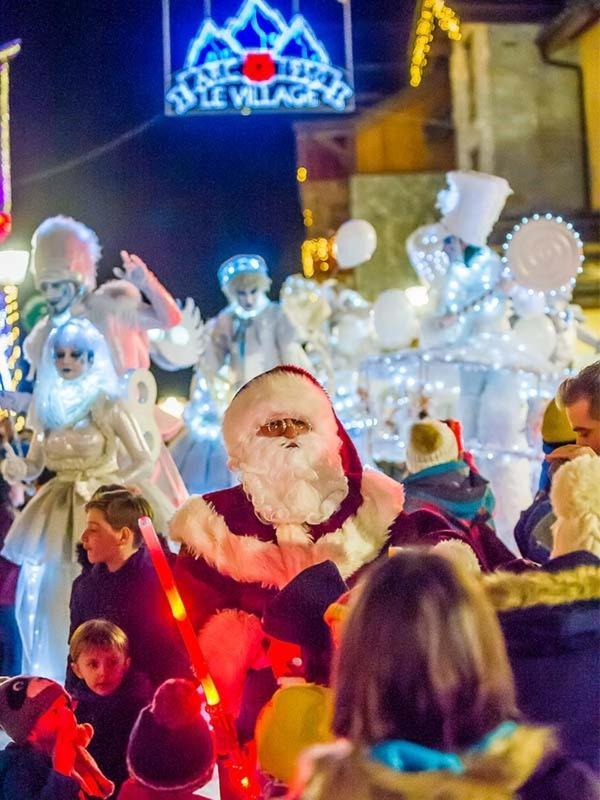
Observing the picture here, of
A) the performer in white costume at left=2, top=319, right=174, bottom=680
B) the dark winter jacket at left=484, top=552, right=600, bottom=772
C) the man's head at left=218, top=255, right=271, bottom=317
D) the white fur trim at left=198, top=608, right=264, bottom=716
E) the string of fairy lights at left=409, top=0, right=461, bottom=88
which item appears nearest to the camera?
the dark winter jacket at left=484, top=552, right=600, bottom=772

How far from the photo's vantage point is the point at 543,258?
10102 millimetres

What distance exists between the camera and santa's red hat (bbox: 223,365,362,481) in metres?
3.64

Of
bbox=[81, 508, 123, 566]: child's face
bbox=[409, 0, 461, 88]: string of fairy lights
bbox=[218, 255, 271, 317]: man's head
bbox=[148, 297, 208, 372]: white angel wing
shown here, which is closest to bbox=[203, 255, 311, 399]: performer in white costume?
bbox=[218, 255, 271, 317]: man's head

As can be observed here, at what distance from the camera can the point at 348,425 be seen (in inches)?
475

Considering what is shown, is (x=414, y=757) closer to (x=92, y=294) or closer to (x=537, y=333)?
(x=92, y=294)

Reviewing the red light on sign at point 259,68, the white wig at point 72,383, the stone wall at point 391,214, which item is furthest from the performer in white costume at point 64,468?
the stone wall at point 391,214

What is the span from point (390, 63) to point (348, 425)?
15042 mm

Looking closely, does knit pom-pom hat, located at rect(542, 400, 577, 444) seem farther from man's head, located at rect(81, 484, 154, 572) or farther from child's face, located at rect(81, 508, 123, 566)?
child's face, located at rect(81, 508, 123, 566)

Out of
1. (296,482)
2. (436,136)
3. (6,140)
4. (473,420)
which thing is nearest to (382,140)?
(436,136)

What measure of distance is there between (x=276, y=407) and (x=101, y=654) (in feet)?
3.08

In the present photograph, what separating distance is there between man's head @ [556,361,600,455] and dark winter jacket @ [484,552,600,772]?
1.51m

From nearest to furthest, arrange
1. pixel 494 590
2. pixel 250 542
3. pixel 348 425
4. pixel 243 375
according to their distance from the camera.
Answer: pixel 494 590 < pixel 250 542 < pixel 243 375 < pixel 348 425

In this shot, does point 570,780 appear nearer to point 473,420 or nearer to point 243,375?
point 243,375

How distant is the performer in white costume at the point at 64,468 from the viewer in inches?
239
